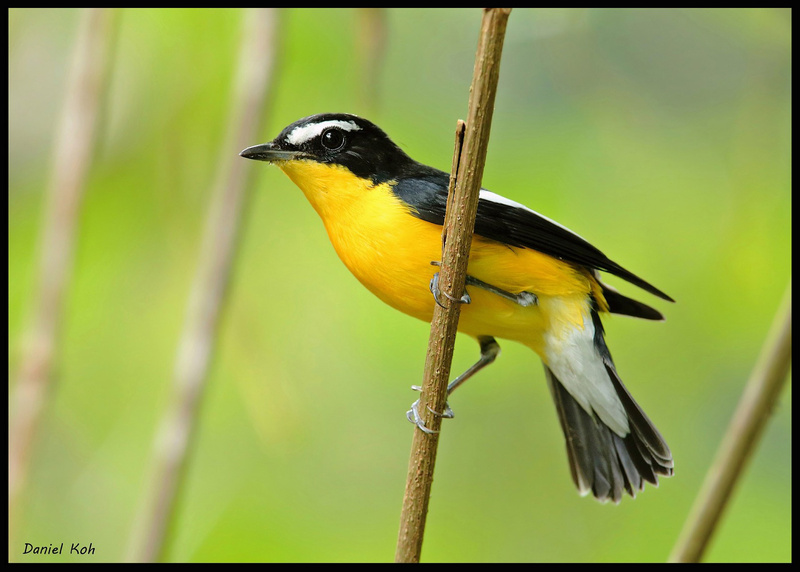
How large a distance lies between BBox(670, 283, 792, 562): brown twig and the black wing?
65 cm

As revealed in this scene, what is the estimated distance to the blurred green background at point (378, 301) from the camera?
3.87m

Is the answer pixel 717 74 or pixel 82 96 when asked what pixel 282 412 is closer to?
pixel 82 96

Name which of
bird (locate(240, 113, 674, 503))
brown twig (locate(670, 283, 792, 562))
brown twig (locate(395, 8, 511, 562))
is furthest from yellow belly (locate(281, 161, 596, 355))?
brown twig (locate(670, 283, 792, 562))

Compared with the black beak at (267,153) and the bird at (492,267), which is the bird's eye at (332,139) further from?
the black beak at (267,153)

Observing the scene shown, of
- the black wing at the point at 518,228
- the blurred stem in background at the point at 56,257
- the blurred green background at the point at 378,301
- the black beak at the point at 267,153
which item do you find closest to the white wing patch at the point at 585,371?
the black wing at the point at 518,228

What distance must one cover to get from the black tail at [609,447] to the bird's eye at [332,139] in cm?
132

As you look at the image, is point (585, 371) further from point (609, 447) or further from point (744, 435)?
point (744, 435)

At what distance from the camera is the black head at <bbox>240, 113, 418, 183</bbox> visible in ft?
10.1

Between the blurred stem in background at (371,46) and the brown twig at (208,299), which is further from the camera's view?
the blurred stem in background at (371,46)

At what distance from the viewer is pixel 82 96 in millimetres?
2756

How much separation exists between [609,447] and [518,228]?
1.28 m

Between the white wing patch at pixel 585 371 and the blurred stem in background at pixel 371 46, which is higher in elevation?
the blurred stem in background at pixel 371 46

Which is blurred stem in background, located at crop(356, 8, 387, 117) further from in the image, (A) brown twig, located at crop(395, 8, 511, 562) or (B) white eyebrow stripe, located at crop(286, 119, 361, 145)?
(A) brown twig, located at crop(395, 8, 511, 562)

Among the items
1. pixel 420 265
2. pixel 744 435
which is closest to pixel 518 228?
pixel 420 265
